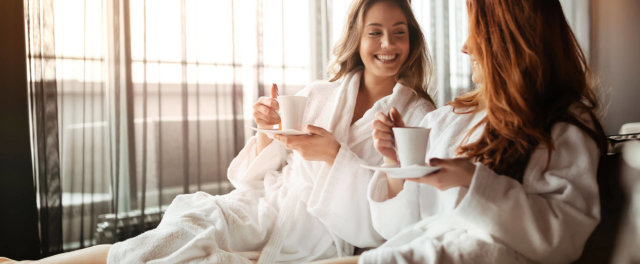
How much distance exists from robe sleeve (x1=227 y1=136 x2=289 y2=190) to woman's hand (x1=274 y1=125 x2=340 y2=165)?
31cm

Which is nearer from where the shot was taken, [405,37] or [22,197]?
[405,37]

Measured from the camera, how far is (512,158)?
1.03 metres

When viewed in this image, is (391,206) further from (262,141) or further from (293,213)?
(262,141)

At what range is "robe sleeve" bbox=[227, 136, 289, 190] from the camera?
1743 mm

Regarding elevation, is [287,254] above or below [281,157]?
below

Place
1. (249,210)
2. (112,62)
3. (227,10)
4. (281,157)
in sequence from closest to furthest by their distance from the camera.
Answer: (249,210)
(281,157)
(112,62)
(227,10)

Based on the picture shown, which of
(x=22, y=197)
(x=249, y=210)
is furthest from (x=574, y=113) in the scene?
(x=22, y=197)

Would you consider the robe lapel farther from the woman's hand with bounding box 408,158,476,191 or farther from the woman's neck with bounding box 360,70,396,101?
the woman's hand with bounding box 408,158,476,191

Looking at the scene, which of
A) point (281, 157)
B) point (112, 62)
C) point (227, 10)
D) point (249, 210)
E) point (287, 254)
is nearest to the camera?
point (287, 254)

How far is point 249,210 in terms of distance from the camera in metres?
1.59

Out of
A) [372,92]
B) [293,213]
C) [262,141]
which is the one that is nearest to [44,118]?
[262,141]

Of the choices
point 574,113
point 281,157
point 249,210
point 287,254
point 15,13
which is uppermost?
point 15,13

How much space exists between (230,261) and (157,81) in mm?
1445

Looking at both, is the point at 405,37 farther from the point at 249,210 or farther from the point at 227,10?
the point at 227,10
